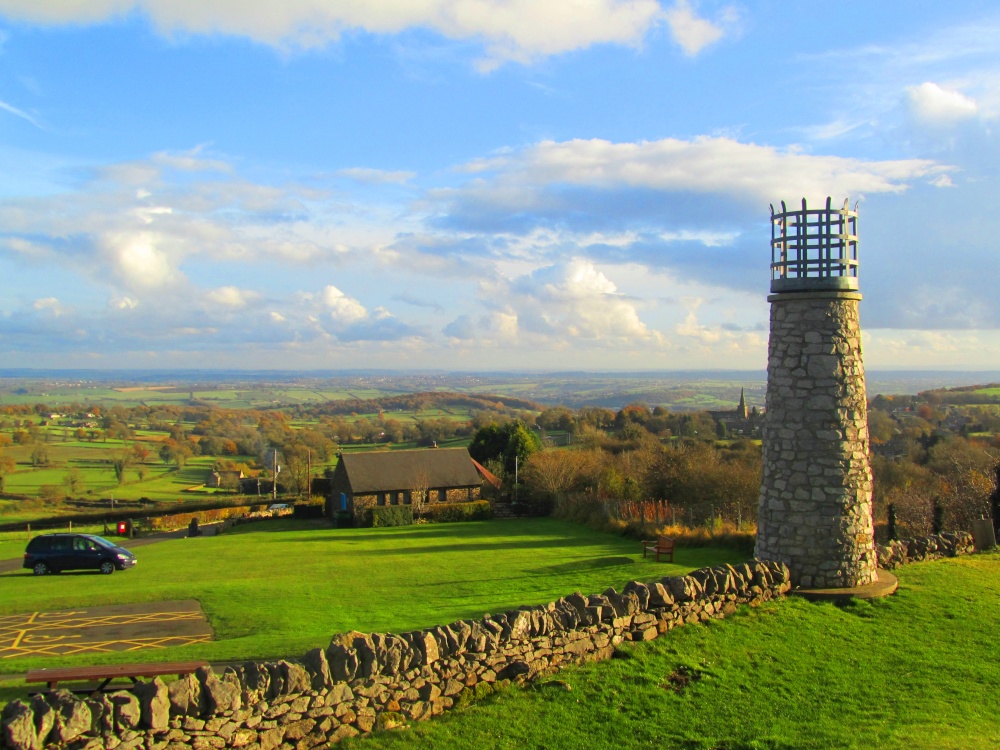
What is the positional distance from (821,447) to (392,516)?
3296 cm

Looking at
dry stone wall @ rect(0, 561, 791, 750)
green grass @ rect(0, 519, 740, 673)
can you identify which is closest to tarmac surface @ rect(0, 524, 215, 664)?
green grass @ rect(0, 519, 740, 673)

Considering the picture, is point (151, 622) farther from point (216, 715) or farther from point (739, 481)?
point (739, 481)

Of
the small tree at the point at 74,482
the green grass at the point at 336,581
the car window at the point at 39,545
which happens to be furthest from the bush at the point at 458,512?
the small tree at the point at 74,482

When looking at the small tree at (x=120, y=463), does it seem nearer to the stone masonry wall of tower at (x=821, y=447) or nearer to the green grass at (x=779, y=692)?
the stone masonry wall of tower at (x=821, y=447)

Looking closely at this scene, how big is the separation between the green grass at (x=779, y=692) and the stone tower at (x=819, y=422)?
1009mm

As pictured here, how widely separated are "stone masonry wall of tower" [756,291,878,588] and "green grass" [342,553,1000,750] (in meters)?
0.97

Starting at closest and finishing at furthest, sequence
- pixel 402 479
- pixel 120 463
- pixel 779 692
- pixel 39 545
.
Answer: pixel 779 692, pixel 39 545, pixel 402 479, pixel 120 463

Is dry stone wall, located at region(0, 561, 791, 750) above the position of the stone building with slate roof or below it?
above

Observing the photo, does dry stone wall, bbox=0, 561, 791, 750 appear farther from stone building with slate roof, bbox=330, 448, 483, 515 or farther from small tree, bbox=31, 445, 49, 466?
small tree, bbox=31, 445, 49, 466

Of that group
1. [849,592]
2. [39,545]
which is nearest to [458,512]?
[39,545]

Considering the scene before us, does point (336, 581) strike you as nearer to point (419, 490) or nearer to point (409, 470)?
point (419, 490)

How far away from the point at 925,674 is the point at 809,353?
18.5 ft

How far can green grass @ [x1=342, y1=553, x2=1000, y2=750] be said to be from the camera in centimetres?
816

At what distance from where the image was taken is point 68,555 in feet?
79.5
